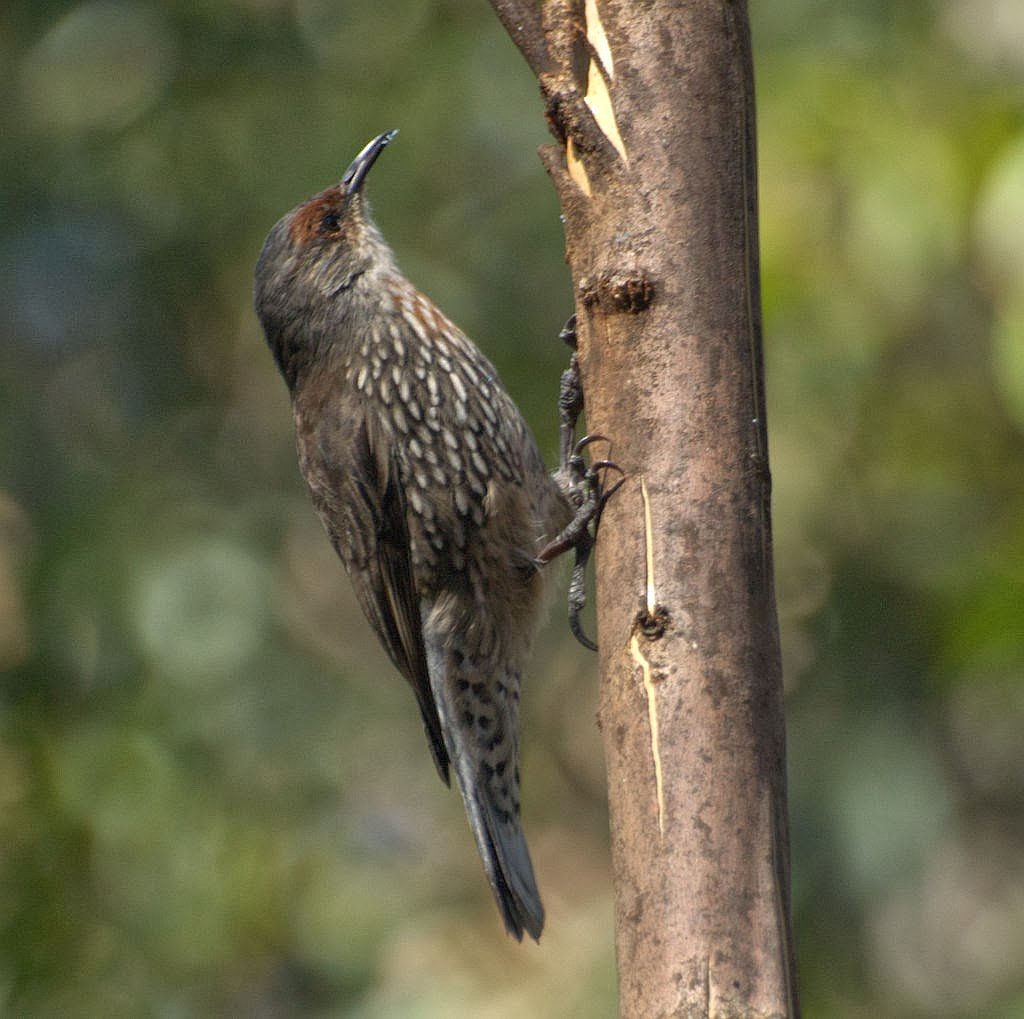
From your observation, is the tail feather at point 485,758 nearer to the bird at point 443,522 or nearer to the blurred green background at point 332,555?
the bird at point 443,522

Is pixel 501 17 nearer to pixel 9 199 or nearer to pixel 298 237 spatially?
pixel 298 237

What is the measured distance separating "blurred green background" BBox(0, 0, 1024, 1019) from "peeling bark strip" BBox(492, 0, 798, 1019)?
4.47 ft

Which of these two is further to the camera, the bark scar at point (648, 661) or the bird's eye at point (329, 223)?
the bird's eye at point (329, 223)

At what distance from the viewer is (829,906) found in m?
3.98

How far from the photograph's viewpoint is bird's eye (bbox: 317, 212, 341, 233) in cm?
366

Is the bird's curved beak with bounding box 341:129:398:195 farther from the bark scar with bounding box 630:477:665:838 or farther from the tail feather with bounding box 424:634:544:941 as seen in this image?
the bark scar with bounding box 630:477:665:838

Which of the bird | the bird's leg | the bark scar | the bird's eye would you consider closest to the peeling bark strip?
the bark scar

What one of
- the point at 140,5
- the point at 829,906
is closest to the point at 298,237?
the point at 140,5

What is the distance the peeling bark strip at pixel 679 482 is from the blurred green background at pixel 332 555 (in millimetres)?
1363

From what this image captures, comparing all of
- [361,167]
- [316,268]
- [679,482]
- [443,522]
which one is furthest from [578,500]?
[679,482]

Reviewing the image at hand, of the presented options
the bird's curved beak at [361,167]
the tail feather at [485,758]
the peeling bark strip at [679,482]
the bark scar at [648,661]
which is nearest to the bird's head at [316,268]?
the bird's curved beak at [361,167]

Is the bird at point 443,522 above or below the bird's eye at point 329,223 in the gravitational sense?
below

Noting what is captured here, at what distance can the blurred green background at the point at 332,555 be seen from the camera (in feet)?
12.8

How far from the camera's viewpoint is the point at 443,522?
3361 mm
